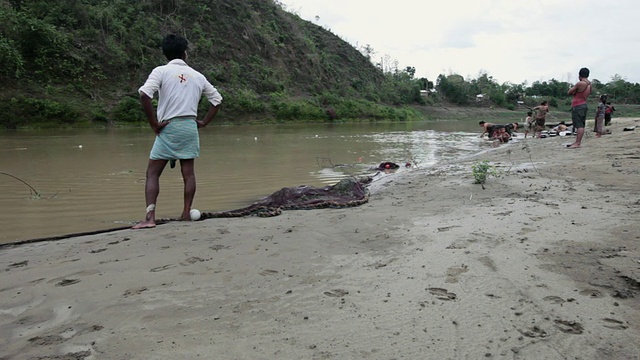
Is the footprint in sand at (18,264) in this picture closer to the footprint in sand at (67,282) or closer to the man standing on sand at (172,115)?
the footprint in sand at (67,282)

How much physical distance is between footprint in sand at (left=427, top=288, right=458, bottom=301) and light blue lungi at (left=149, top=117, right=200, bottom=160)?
2706 mm

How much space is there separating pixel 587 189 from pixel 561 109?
65.6 metres

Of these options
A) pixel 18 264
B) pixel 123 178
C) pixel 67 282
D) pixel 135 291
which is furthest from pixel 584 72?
pixel 18 264

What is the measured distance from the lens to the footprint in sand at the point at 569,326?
63.4 inches

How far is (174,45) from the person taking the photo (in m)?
3.82

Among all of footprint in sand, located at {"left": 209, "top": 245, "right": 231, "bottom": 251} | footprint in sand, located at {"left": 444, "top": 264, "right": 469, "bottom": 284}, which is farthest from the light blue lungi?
footprint in sand, located at {"left": 444, "top": 264, "right": 469, "bottom": 284}

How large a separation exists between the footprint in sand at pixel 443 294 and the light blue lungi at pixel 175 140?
8.88 feet

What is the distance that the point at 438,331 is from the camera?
1.66m

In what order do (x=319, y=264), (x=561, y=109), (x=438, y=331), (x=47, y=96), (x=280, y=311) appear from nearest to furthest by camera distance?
(x=438, y=331), (x=280, y=311), (x=319, y=264), (x=47, y=96), (x=561, y=109)

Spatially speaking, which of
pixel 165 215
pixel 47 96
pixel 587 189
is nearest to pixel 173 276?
pixel 165 215

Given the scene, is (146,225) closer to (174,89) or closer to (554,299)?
(174,89)

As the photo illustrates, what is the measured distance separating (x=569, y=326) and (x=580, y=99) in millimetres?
8937

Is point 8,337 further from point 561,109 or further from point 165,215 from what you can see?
point 561,109

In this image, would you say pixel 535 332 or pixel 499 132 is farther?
pixel 499 132
